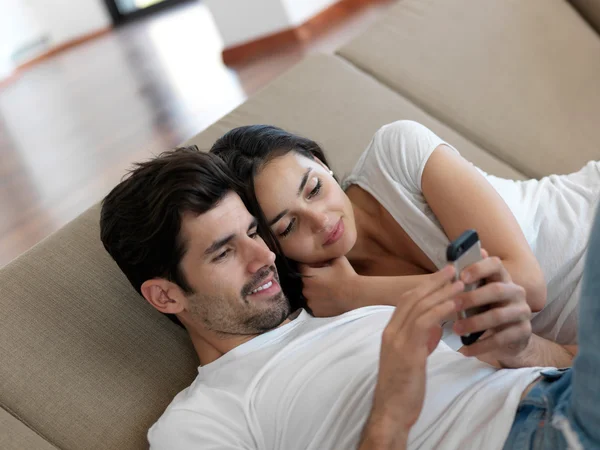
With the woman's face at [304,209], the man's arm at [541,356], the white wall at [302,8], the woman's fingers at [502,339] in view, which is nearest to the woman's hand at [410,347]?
the woman's fingers at [502,339]

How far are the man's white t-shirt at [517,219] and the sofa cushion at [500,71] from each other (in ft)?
1.77

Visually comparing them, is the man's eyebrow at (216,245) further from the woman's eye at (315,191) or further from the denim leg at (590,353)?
the denim leg at (590,353)

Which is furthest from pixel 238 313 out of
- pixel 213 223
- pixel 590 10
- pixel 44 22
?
pixel 44 22

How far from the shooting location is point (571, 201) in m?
1.70

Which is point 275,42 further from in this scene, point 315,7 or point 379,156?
point 379,156

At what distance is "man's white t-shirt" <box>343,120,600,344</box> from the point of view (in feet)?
5.20

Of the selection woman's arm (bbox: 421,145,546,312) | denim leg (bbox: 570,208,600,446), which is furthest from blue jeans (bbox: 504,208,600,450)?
woman's arm (bbox: 421,145,546,312)

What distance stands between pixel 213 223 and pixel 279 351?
0.92 ft

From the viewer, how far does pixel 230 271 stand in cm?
138

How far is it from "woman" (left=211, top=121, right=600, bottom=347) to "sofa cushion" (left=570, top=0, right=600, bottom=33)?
1274mm

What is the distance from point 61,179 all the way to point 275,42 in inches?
70.0

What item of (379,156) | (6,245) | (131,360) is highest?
(379,156)

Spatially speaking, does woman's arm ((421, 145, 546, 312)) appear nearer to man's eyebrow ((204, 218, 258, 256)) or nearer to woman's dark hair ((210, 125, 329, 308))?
woman's dark hair ((210, 125, 329, 308))

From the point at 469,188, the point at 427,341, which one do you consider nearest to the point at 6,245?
the point at 469,188
